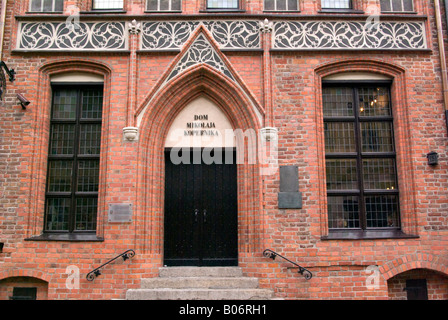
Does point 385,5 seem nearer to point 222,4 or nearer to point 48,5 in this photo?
point 222,4

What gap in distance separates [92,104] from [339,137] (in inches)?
219

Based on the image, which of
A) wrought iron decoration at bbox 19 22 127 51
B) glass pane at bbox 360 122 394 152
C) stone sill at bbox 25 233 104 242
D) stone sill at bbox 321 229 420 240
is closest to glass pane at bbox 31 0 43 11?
wrought iron decoration at bbox 19 22 127 51

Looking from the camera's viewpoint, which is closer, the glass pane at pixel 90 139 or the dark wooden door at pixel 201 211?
the dark wooden door at pixel 201 211

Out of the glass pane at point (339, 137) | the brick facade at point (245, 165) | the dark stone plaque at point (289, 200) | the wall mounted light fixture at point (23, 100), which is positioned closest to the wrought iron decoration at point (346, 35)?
the brick facade at point (245, 165)

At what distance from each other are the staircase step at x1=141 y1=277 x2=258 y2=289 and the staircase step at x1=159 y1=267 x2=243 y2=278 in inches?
11.5

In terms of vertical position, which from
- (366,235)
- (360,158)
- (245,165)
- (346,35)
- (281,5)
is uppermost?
(281,5)

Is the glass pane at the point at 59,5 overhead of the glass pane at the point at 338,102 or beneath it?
overhead

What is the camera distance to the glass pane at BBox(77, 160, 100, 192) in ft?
28.4

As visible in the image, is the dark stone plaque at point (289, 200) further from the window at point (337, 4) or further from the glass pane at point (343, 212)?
the window at point (337, 4)

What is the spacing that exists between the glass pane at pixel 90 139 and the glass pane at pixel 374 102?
5.87 m

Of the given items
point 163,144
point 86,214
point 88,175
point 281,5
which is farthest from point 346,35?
point 86,214

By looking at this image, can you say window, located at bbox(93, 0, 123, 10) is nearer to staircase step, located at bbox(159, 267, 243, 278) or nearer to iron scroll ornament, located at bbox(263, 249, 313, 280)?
staircase step, located at bbox(159, 267, 243, 278)

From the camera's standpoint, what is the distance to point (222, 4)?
927 cm

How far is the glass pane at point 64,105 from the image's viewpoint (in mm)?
8945
